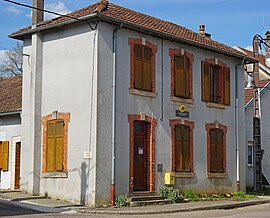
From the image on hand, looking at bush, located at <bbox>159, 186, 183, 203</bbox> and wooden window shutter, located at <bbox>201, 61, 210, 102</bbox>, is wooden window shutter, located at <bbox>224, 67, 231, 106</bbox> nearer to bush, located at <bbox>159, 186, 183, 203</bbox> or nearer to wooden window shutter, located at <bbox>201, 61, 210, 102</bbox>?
wooden window shutter, located at <bbox>201, 61, 210, 102</bbox>

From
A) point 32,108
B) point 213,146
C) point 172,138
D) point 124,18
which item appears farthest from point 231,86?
point 32,108

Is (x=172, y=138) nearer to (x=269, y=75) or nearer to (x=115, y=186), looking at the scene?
(x=115, y=186)

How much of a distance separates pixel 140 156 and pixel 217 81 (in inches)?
253

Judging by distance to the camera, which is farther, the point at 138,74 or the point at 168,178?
the point at 168,178

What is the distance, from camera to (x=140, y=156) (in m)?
21.7

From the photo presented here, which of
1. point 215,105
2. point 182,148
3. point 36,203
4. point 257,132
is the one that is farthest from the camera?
point 257,132

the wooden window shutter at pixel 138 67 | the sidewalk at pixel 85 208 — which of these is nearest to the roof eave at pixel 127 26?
the wooden window shutter at pixel 138 67

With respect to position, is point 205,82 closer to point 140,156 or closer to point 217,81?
point 217,81

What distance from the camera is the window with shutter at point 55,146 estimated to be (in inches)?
829

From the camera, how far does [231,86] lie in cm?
2648

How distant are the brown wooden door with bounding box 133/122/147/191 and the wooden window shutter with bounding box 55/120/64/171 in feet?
9.25

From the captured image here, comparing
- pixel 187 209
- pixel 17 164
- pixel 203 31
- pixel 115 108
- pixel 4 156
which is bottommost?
pixel 187 209

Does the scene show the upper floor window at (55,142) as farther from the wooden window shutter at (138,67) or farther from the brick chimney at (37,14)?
the brick chimney at (37,14)

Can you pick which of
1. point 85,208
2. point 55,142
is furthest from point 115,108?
point 85,208
